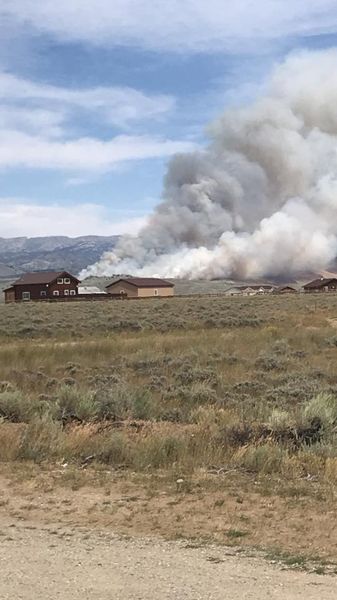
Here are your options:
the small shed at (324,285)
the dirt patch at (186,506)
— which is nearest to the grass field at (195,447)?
the dirt patch at (186,506)

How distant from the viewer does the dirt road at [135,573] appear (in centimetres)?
422

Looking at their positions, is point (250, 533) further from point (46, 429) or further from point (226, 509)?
point (46, 429)

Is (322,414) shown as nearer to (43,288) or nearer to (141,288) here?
(43,288)

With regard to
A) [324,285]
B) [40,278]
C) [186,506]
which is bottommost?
[186,506]

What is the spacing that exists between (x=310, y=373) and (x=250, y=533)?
1103cm

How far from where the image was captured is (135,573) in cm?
459

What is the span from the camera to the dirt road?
4.22m

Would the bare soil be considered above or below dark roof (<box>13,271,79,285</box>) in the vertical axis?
below

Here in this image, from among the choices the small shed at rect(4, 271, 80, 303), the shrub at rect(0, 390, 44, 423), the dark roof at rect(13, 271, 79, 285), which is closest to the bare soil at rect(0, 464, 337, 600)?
the shrub at rect(0, 390, 44, 423)

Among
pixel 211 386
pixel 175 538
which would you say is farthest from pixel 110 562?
pixel 211 386

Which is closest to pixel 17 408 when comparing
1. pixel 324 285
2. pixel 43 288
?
pixel 43 288

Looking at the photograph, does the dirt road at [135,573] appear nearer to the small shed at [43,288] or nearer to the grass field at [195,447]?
the grass field at [195,447]

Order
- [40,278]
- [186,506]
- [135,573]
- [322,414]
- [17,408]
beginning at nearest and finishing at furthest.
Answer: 1. [135,573]
2. [186,506]
3. [322,414]
4. [17,408]
5. [40,278]

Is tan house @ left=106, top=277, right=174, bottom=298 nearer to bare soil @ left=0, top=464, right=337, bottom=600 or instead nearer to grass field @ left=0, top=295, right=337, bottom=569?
grass field @ left=0, top=295, right=337, bottom=569
